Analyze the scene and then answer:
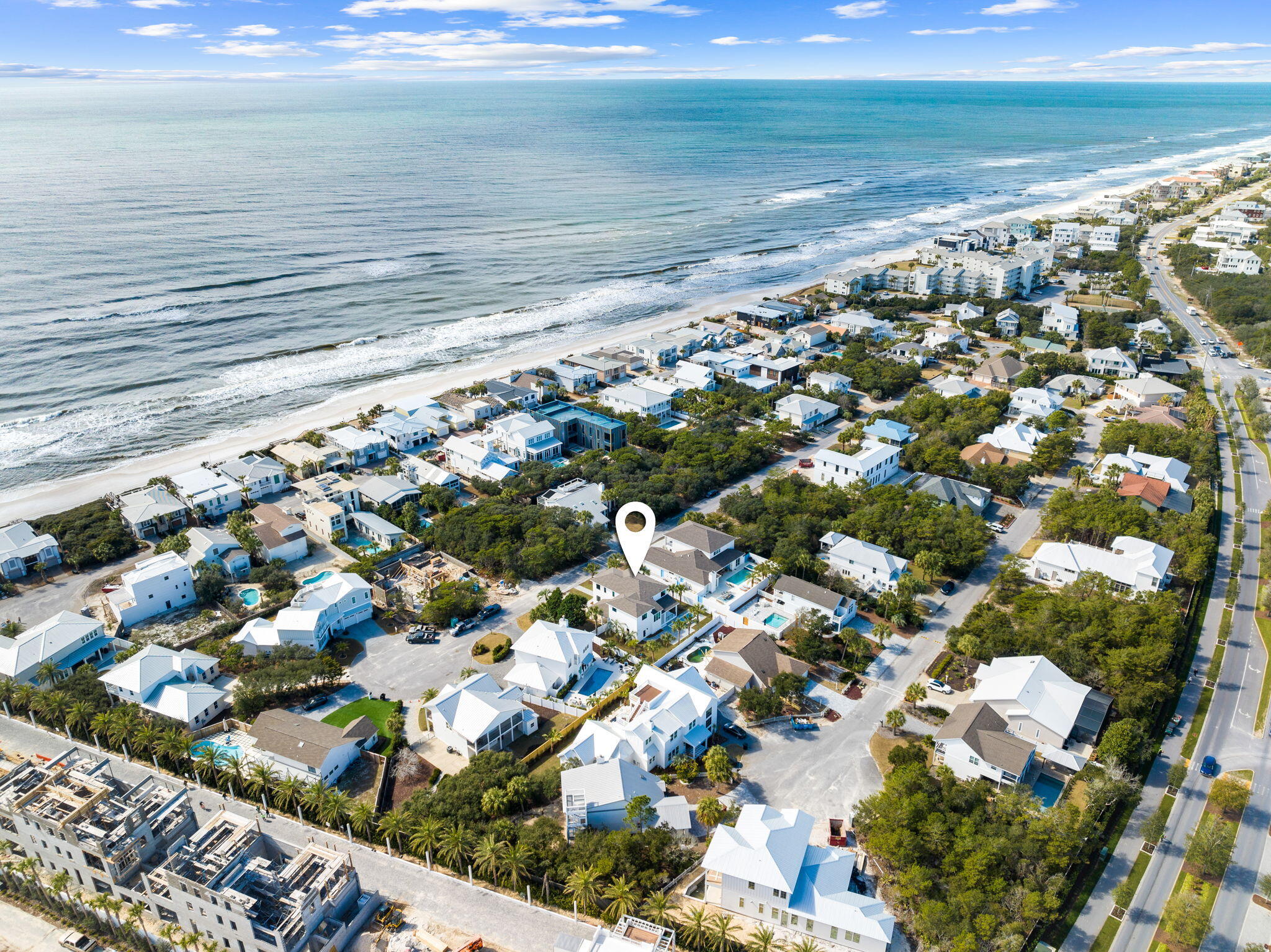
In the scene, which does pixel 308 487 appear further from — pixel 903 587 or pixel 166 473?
pixel 903 587

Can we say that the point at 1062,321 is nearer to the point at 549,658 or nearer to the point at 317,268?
the point at 549,658

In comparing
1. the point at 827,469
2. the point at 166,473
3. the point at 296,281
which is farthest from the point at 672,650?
the point at 296,281

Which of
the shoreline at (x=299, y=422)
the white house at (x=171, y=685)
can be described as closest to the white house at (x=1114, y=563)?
the white house at (x=171, y=685)

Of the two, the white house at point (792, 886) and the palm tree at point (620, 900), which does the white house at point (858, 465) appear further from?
the palm tree at point (620, 900)

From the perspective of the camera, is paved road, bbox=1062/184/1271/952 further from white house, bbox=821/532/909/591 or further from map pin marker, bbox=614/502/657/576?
map pin marker, bbox=614/502/657/576

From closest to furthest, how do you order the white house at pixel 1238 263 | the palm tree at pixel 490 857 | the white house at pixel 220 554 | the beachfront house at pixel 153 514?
1. the palm tree at pixel 490 857
2. the white house at pixel 220 554
3. the beachfront house at pixel 153 514
4. the white house at pixel 1238 263

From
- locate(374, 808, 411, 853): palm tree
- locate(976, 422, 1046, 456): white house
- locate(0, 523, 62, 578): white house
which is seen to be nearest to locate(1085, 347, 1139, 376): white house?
locate(976, 422, 1046, 456): white house
